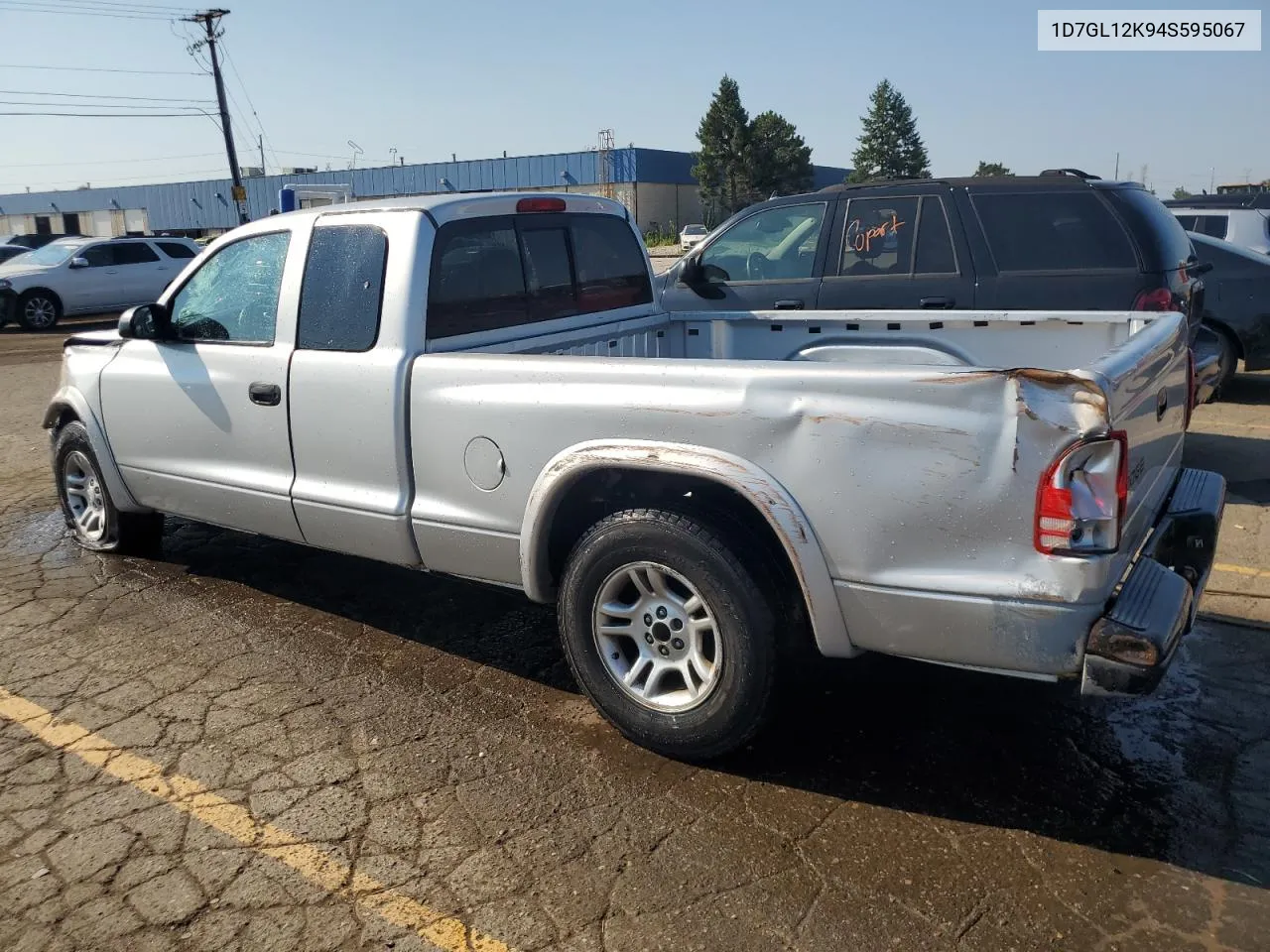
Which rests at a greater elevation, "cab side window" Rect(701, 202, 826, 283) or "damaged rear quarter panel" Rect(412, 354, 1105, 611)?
"cab side window" Rect(701, 202, 826, 283)

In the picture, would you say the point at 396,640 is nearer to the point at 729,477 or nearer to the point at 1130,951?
the point at 729,477

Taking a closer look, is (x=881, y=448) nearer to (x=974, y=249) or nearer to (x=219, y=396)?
(x=219, y=396)

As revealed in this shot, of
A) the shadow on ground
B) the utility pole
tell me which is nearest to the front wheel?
the shadow on ground

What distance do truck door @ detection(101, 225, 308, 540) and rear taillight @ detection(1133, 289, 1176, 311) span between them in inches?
195

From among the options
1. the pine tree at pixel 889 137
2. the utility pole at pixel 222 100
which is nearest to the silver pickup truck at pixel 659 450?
the utility pole at pixel 222 100

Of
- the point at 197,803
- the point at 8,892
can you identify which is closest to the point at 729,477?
the point at 197,803

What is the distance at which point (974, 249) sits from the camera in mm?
6809

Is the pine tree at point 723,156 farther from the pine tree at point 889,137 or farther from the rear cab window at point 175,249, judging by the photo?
the rear cab window at point 175,249

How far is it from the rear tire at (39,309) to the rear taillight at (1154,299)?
19436 mm

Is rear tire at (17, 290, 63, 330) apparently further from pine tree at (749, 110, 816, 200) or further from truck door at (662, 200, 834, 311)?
pine tree at (749, 110, 816, 200)

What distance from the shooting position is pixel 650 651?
11.6 feet

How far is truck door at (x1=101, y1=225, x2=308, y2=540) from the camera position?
4.50 meters

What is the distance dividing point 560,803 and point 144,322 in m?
3.19

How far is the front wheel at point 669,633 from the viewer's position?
324 centimetres
